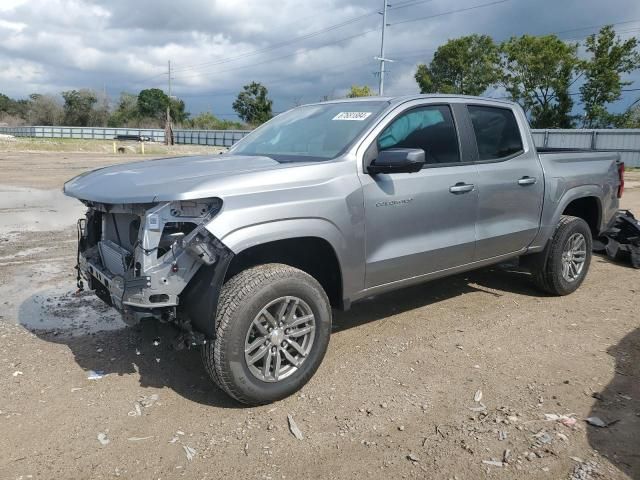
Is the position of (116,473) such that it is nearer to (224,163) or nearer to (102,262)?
(102,262)

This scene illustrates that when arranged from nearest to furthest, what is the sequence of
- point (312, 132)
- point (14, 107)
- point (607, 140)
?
1. point (312, 132)
2. point (607, 140)
3. point (14, 107)

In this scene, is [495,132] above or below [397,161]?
above

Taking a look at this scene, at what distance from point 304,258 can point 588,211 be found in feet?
12.7

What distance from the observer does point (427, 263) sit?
4262mm

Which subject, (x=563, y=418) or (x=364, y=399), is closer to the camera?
(x=563, y=418)

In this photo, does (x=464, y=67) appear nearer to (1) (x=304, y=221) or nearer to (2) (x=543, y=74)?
(2) (x=543, y=74)

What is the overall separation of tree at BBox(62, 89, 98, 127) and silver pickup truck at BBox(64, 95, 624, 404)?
101 metres

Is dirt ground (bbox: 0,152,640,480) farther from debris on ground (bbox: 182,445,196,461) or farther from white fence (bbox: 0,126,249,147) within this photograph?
white fence (bbox: 0,126,249,147)

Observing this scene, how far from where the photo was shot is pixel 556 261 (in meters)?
5.46

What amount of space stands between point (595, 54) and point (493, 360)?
1783 inches

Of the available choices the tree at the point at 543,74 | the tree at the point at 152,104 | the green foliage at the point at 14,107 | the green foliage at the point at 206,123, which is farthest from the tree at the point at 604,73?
Result: the green foliage at the point at 14,107

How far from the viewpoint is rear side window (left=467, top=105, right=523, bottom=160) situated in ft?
15.6

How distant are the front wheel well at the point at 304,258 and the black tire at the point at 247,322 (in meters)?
0.15

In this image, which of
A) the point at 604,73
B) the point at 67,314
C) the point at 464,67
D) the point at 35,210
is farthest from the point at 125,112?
the point at 67,314
